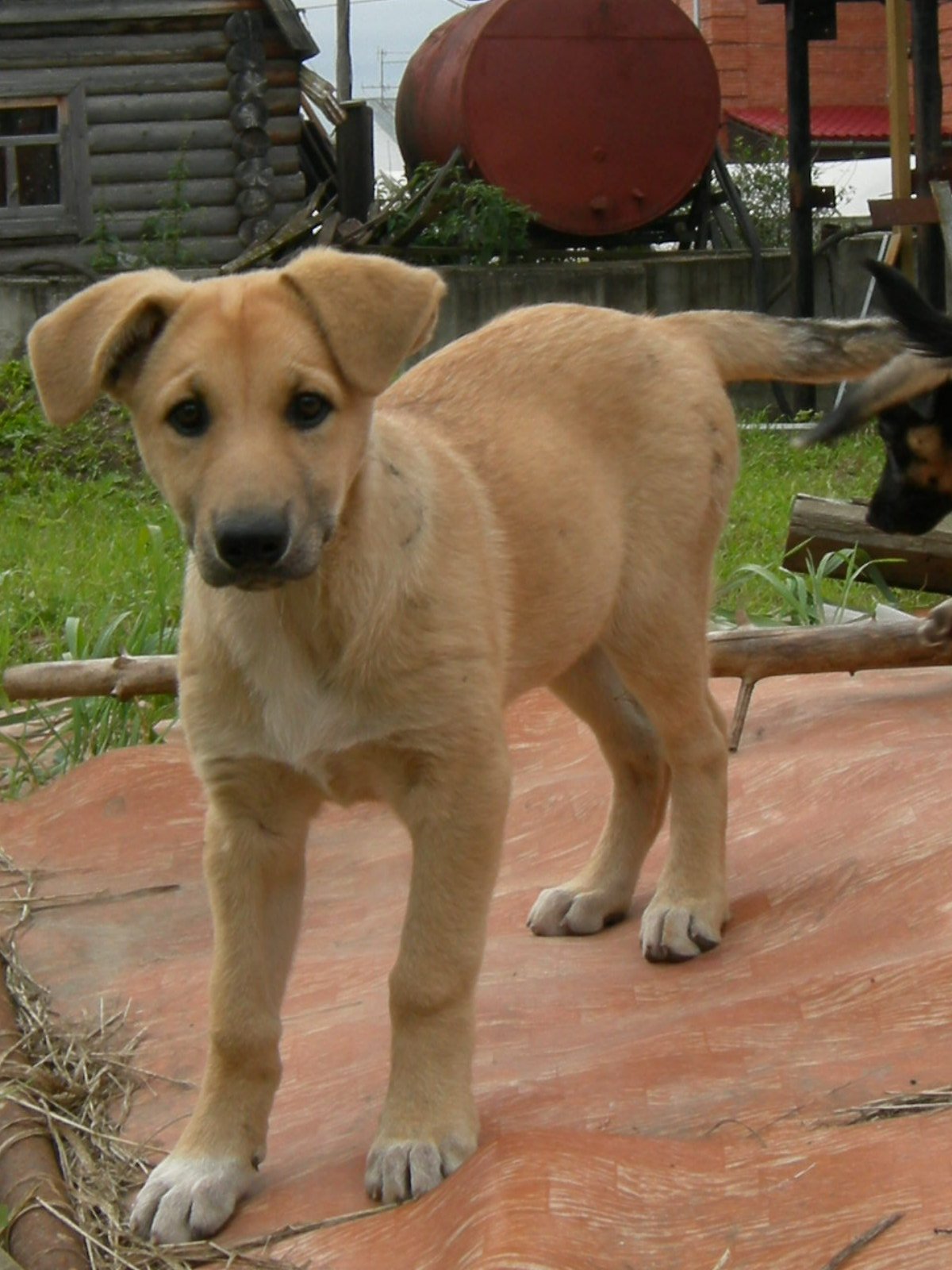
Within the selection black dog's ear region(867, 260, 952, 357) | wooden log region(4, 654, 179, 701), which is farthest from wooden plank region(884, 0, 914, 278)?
wooden log region(4, 654, 179, 701)

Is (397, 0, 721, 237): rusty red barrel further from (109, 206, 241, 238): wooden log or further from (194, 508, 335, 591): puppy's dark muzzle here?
(194, 508, 335, 591): puppy's dark muzzle

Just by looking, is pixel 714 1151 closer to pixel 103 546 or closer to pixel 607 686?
pixel 607 686

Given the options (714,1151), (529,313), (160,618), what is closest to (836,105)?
(160,618)

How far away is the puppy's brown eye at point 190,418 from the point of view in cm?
274

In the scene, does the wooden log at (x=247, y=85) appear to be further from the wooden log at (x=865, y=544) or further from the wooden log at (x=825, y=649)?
the wooden log at (x=825, y=649)

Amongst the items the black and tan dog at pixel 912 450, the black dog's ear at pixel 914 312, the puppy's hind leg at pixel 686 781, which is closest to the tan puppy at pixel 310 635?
the puppy's hind leg at pixel 686 781

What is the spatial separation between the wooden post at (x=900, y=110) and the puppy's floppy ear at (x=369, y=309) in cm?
893

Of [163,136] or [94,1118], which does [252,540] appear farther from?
[163,136]

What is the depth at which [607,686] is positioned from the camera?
13.5 feet

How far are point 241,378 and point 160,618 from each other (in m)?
3.49

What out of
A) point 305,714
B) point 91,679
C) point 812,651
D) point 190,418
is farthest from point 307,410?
point 91,679

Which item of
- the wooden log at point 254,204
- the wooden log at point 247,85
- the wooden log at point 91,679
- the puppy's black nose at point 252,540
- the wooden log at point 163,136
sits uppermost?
the wooden log at point 247,85

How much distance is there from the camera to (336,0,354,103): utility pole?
75.4ft

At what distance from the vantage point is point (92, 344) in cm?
286
